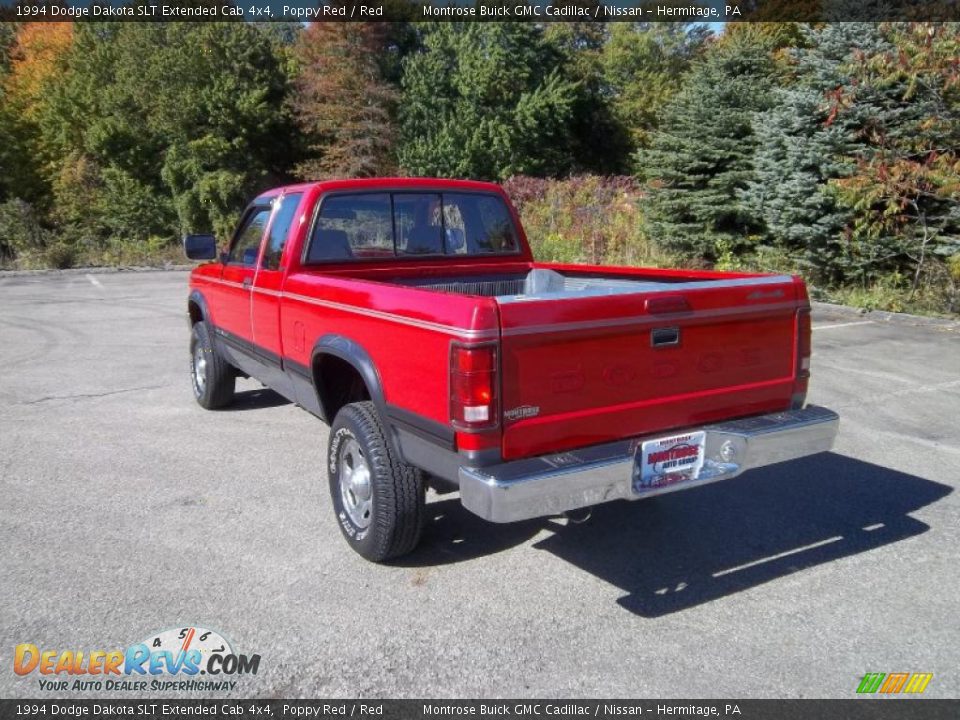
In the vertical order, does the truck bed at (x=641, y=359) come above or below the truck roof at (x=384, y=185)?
below

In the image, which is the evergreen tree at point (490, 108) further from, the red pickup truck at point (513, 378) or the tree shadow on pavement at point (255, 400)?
the red pickup truck at point (513, 378)

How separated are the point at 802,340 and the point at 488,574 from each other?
200 cm

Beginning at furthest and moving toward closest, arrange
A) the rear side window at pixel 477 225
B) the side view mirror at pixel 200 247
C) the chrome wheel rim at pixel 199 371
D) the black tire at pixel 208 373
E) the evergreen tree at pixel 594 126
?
the evergreen tree at pixel 594 126
the chrome wheel rim at pixel 199 371
the black tire at pixel 208 373
the side view mirror at pixel 200 247
the rear side window at pixel 477 225

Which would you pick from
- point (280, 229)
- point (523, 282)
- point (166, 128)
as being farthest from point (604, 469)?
point (166, 128)

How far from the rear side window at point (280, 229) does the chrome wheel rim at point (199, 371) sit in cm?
198

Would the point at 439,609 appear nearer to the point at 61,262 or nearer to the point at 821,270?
the point at 821,270

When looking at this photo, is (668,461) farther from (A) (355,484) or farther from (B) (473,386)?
(A) (355,484)

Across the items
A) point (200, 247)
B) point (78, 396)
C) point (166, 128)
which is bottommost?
point (78, 396)

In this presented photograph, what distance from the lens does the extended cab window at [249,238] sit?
18.0ft

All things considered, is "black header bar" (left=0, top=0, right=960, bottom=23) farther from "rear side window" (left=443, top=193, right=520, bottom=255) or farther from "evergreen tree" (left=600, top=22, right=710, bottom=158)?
"rear side window" (left=443, top=193, right=520, bottom=255)

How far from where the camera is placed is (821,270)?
43.0ft

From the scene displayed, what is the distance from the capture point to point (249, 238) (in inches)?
226

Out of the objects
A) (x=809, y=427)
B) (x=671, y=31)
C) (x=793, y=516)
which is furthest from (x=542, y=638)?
(x=671, y=31)

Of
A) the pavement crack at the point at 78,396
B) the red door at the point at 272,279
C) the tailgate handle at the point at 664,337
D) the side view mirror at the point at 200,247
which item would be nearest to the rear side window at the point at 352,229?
the red door at the point at 272,279
